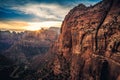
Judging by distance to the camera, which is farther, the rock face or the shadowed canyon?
the shadowed canyon

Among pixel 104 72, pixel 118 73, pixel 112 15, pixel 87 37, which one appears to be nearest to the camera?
pixel 118 73

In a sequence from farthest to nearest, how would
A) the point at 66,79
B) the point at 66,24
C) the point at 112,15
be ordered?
the point at 66,24
the point at 66,79
the point at 112,15

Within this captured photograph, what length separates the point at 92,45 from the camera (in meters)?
103

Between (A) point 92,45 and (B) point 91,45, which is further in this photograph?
(B) point 91,45

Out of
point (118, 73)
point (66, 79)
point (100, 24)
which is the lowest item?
point (66, 79)

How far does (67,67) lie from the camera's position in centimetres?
13138

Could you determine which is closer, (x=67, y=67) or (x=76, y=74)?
(x=76, y=74)

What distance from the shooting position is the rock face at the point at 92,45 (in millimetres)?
88875

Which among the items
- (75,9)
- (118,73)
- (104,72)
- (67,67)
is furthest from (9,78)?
(118,73)

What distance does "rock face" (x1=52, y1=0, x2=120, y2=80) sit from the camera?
88875 millimetres

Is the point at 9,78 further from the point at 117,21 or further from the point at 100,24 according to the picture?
the point at 117,21

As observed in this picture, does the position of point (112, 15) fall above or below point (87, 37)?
above

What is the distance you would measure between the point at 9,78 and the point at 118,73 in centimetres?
12019

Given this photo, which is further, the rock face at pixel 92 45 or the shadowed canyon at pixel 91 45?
the shadowed canyon at pixel 91 45
